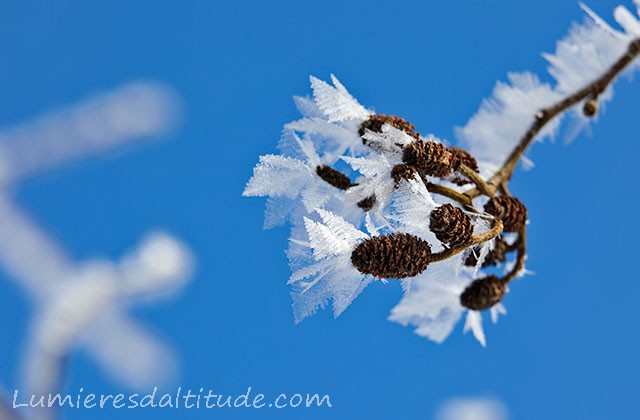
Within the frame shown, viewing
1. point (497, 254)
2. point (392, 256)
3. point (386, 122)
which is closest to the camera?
point (392, 256)

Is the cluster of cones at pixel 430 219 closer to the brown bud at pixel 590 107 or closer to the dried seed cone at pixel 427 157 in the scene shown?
the dried seed cone at pixel 427 157

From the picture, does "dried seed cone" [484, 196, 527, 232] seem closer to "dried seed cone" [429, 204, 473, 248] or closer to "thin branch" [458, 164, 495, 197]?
"thin branch" [458, 164, 495, 197]

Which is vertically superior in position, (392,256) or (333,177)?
(333,177)

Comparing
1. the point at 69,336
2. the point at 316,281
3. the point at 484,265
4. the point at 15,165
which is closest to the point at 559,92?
the point at 484,265

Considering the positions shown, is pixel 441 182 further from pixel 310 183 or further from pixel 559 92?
pixel 559 92

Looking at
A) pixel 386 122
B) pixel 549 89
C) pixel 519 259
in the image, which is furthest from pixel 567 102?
pixel 386 122

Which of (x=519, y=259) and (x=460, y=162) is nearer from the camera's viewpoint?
(x=460, y=162)

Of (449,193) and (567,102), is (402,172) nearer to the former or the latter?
(449,193)
